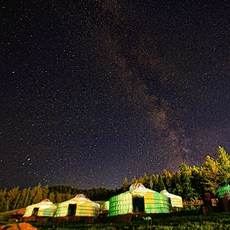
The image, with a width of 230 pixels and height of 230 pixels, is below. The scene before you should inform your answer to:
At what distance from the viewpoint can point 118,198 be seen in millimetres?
20031

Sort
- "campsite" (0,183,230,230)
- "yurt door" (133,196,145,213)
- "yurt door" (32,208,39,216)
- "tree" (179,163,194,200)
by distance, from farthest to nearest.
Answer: "tree" (179,163,194,200) → "yurt door" (32,208,39,216) → "yurt door" (133,196,145,213) → "campsite" (0,183,230,230)

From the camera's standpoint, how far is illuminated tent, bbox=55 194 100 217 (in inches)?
1015

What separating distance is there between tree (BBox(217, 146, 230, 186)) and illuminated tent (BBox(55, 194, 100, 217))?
23.0 meters

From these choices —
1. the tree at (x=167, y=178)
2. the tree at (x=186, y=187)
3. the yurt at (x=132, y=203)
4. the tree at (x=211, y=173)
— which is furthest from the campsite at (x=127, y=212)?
the tree at (x=167, y=178)

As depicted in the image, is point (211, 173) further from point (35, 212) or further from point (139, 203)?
point (35, 212)

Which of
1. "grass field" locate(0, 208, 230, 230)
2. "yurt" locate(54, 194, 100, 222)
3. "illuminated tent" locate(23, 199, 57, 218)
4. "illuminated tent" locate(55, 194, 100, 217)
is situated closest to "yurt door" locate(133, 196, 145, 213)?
"yurt" locate(54, 194, 100, 222)

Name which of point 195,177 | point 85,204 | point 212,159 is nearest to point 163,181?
point 195,177

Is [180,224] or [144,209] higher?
[144,209]

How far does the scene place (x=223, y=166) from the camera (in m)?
36.9

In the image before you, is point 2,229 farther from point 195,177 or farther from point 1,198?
point 1,198

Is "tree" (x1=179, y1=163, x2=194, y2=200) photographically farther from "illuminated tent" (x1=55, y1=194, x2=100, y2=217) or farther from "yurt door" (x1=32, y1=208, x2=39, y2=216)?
"yurt door" (x1=32, y1=208, x2=39, y2=216)

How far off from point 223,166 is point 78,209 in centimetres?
2586

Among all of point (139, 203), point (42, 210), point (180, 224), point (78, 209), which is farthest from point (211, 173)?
point (180, 224)

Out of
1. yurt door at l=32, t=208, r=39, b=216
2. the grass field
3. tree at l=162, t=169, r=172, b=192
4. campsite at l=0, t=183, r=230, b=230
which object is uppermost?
tree at l=162, t=169, r=172, b=192
